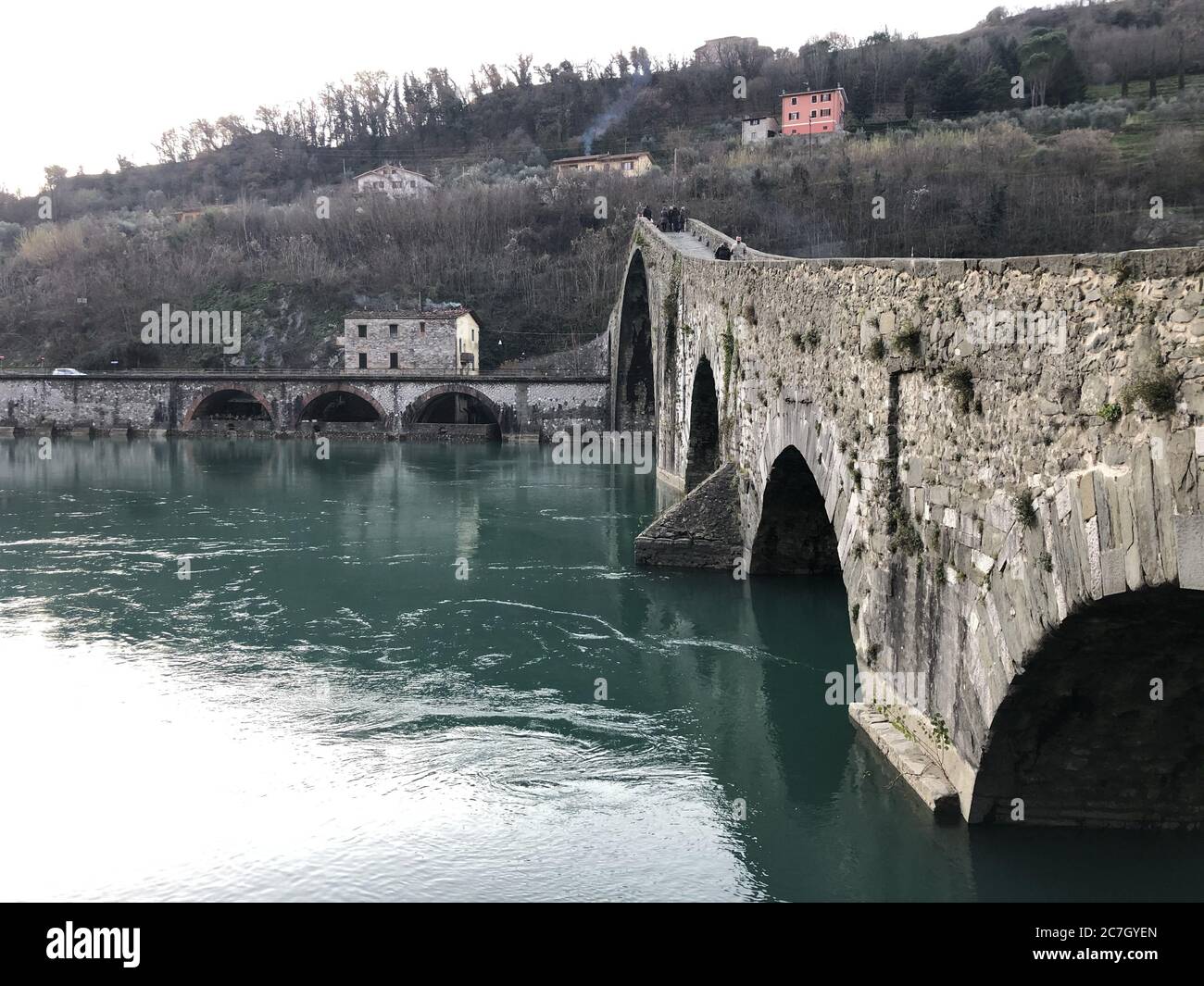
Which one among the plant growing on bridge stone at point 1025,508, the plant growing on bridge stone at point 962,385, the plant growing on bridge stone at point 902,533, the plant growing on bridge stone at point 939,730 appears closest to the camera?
the plant growing on bridge stone at point 1025,508

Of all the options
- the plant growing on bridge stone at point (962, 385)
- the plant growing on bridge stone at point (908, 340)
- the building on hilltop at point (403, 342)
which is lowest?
the plant growing on bridge stone at point (962, 385)

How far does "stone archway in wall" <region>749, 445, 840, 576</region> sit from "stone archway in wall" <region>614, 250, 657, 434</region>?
973 inches

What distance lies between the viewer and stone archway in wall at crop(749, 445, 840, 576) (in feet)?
51.9

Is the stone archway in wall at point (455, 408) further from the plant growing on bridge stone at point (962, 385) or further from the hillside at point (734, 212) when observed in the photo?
the plant growing on bridge stone at point (962, 385)

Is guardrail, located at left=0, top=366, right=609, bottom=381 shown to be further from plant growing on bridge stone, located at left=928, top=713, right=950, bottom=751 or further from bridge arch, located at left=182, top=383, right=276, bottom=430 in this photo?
plant growing on bridge stone, located at left=928, top=713, right=950, bottom=751

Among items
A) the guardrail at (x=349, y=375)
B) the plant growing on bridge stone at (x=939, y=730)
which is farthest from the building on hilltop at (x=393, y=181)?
the plant growing on bridge stone at (x=939, y=730)

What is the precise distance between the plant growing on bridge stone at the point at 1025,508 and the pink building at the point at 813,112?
84.2 metres

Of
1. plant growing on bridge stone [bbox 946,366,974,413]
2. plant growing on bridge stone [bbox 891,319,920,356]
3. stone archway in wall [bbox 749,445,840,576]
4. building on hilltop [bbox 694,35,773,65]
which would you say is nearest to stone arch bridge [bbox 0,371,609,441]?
stone archway in wall [bbox 749,445,840,576]

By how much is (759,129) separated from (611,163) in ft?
41.2

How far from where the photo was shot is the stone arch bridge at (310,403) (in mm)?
50781

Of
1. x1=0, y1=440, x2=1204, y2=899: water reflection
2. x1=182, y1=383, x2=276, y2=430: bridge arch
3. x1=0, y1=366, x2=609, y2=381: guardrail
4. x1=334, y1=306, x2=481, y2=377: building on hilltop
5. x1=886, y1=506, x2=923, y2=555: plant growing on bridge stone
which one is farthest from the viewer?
x1=334, y1=306, x2=481, y2=377: building on hilltop

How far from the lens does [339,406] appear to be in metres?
56.2

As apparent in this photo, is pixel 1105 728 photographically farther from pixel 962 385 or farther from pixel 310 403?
pixel 310 403
